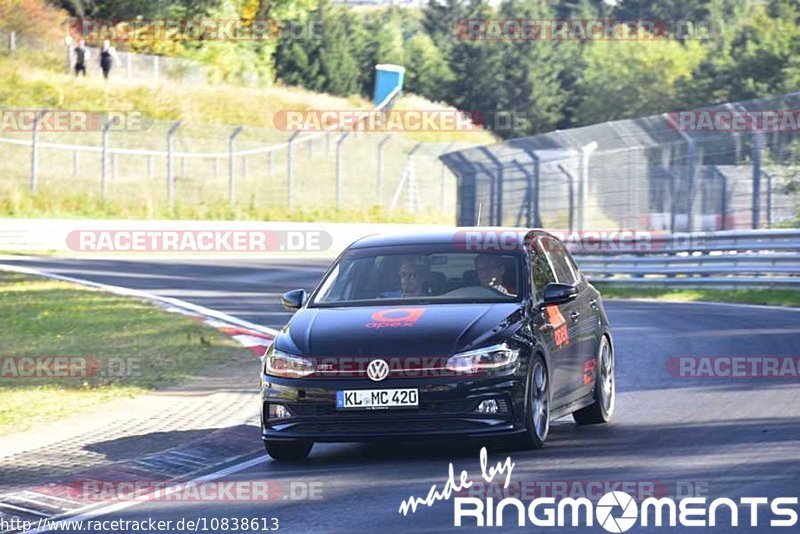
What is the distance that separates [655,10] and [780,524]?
108210mm

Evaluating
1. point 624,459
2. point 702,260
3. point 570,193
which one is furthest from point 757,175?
point 624,459

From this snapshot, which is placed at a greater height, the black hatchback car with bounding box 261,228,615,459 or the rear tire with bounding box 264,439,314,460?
the black hatchback car with bounding box 261,228,615,459

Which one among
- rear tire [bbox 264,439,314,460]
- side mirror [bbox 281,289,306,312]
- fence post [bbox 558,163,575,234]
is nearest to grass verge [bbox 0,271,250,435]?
side mirror [bbox 281,289,306,312]

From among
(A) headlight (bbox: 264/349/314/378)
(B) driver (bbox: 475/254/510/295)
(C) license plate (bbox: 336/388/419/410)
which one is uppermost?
(B) driver (bbox: 475/254/510/295)

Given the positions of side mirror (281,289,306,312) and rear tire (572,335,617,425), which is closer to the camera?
side mirror (281,289,306,312)

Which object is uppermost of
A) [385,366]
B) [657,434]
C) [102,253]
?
[385,366]

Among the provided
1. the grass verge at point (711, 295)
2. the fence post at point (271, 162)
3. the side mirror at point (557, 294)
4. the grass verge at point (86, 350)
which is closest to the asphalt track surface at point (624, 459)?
the side mirror at point (557, 294)

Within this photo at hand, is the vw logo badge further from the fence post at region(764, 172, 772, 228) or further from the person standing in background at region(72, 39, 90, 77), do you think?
the person standing in background at region(72, 39, 90, 77)

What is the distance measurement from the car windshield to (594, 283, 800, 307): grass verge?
43.7 ft

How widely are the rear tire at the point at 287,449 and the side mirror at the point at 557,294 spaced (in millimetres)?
1900

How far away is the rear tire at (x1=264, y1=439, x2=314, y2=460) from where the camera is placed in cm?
989

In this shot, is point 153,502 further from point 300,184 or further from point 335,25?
point 335,25

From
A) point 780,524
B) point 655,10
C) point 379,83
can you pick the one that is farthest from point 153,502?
point 655,10

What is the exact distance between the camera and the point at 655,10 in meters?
112
